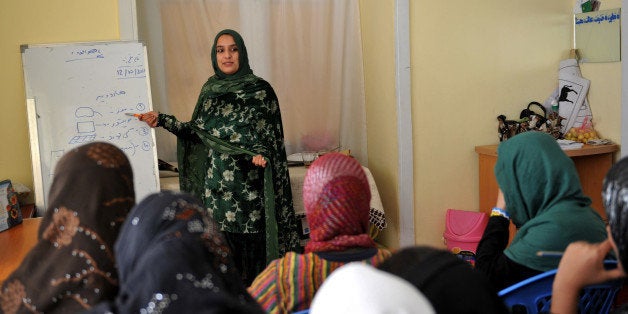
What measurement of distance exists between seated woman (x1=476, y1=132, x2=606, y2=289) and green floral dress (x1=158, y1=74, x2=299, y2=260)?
1.68m

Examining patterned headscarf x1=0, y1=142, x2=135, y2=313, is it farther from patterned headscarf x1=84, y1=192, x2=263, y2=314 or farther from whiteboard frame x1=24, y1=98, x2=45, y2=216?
whiteboard frame x1=24, y1=98, x2=45, y2=216

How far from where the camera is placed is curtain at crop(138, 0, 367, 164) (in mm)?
4141

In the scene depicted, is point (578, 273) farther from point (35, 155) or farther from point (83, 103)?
point (35, 155)

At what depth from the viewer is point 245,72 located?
3.59 meters

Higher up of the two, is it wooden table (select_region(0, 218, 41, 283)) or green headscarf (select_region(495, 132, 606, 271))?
green headscarf (select_region(495, 132, 606, 271))

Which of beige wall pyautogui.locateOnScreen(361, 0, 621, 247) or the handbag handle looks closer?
beige wall pyautogui.locateOnScreen(361, 0, 621, 247)

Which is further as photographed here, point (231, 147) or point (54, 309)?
point (231, 147)

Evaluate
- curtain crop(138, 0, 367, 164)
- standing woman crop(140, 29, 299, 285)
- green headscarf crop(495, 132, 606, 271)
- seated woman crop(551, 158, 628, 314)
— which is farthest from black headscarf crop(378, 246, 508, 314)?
curtain crop(138, 0, 367, 164)

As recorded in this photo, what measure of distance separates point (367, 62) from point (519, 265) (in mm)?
2769

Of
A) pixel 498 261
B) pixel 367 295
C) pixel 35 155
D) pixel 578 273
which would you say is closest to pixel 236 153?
pixel 35 155

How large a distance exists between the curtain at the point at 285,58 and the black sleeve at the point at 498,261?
255 centimetres

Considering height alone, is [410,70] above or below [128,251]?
above

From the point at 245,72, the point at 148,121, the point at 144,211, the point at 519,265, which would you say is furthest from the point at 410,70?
the point at 144,211

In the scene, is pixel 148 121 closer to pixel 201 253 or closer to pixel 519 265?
pixel 519 265
